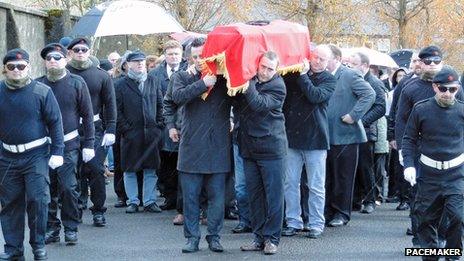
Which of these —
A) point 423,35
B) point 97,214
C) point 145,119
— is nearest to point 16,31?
point 145,119

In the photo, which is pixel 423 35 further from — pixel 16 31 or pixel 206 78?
pixel 206 78

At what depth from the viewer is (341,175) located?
1181 centimetres

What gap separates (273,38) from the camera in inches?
408

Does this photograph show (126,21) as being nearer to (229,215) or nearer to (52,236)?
(229,215)

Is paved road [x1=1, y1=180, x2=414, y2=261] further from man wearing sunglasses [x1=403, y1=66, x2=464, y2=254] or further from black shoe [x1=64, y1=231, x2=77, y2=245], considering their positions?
man wearing sunglasses [x1=403, y1=66, x2=464, y2=254]

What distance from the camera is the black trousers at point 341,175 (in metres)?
11.8

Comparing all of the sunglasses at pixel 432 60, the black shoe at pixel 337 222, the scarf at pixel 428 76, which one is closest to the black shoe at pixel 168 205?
the black shoe at pixel 337 222

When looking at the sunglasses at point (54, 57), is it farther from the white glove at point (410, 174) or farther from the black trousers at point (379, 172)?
the black trousers at point (379, 172)

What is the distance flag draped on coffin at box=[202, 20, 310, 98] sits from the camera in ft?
31.9

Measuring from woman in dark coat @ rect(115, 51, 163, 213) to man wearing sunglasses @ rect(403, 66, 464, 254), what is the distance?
470cm

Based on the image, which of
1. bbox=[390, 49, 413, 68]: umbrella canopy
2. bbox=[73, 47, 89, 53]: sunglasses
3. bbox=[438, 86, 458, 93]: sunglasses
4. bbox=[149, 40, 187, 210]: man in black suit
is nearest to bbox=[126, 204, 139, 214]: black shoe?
bbox=[149, 40, 187, 210]: man in black suit

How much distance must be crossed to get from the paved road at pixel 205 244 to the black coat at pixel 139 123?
0.80 m

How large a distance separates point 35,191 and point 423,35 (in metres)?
A: 34.4

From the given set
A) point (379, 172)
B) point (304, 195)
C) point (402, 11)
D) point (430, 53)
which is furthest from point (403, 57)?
point (402, 11)
